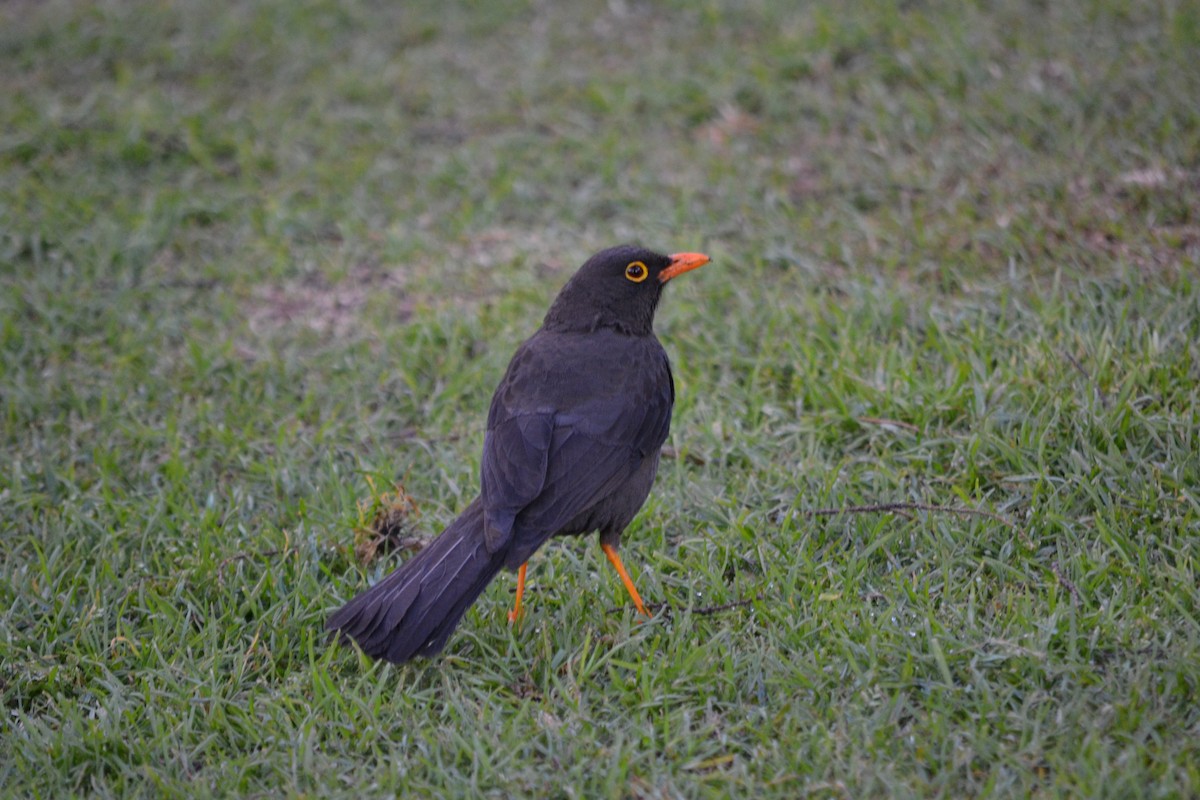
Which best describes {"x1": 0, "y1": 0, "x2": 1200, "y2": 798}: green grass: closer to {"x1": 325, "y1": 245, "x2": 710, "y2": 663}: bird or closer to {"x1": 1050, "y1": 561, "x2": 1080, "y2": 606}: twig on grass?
{"x1": 1050, "y1": 561, "x2": 1080, "y2": 606}: twig on grass

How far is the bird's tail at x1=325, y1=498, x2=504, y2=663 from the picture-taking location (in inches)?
156

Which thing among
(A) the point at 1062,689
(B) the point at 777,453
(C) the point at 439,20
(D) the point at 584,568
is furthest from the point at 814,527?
(C) the point at 439,20

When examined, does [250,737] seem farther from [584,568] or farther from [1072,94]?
[1072,94]

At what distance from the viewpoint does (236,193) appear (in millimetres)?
7703

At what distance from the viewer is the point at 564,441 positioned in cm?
437

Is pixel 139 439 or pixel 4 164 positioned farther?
pixel 4 164

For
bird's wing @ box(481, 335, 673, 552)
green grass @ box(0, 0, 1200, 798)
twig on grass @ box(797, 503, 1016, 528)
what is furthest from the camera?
twig on grass @ box(797, 503, 1016, 528)

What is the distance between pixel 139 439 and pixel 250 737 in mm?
2321

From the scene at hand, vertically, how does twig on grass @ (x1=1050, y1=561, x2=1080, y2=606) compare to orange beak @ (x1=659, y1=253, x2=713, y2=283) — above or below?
below

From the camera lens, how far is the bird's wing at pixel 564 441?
163 inches

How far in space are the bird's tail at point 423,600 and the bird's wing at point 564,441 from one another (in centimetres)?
12

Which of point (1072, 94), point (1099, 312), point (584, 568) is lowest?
point (584, 568)

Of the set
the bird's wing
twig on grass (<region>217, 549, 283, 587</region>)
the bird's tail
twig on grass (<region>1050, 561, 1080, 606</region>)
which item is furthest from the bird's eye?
twig on grass (<region>1050, 561, 1080, 606</region>)

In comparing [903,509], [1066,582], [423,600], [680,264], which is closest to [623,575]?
[423,600]
